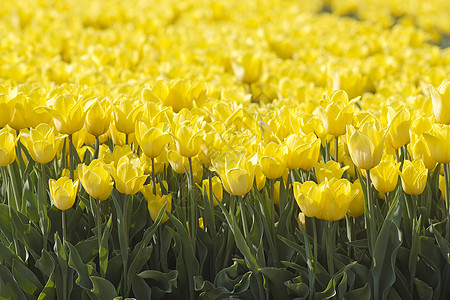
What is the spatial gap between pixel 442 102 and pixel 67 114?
123 cm

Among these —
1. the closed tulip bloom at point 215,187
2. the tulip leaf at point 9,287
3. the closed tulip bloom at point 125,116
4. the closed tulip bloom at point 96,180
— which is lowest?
the tulip leaf at point 9,287

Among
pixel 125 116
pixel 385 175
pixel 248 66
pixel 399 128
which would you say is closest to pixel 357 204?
pixel 385 175

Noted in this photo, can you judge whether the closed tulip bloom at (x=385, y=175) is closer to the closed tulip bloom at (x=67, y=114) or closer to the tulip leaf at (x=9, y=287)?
the closed tulip bloom at (x=67, y=114)

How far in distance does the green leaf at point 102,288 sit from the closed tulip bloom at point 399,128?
0.99 meters

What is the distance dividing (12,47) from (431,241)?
11.4 ft

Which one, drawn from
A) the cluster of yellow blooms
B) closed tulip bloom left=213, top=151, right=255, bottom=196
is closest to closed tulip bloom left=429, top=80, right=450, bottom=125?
the cluster of yellow blooms

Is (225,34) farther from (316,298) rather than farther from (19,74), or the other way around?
(316,298)

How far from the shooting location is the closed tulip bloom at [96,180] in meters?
1.80

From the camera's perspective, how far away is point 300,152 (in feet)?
6.24

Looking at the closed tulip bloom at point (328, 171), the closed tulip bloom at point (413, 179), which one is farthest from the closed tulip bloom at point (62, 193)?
the closed tulip bloom at point (413, 179)

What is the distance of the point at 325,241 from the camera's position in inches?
77.1

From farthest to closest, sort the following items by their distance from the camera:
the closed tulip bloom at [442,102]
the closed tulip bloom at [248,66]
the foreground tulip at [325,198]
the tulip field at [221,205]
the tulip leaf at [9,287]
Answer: the closed tulip bloom at [248,66], the closed tulip bloom at [442,102], the tulip leaf at [9,287], the tulip field at [221,205], the foreground tulip at [325,198]

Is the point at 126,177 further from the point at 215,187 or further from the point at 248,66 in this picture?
the point at 248,66

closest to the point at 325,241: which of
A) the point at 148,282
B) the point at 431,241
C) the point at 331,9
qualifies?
the point at 431,241
